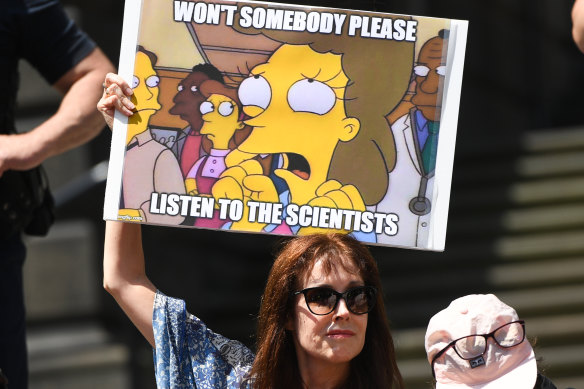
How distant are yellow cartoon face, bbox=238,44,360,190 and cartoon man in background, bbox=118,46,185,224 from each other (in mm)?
215

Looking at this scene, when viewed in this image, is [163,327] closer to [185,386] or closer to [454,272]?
[185,386]

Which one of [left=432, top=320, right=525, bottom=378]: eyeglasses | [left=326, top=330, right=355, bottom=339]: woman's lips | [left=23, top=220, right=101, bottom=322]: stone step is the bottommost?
[left=23, top=220, right=101, bottom=322]: stone step

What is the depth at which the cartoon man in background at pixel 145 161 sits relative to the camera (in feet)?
10.6

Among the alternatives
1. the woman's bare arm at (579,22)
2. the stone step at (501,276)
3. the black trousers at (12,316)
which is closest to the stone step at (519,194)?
the stone step at (501,276)

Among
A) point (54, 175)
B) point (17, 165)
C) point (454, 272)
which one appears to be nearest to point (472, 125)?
point (454, 272)

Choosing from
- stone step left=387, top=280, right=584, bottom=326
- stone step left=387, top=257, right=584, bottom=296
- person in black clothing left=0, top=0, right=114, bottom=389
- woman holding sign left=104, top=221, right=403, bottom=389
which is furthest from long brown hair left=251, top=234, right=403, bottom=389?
stone step left=387, top=257, right=584, bottom=296

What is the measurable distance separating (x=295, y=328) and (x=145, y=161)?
24.3 inches

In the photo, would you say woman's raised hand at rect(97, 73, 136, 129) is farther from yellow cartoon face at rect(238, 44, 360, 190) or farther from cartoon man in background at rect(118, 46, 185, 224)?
yellow cartoon face at rect(238, 44, 360, 190)

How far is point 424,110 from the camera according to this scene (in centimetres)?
327

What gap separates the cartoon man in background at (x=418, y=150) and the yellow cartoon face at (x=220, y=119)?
0.43 m

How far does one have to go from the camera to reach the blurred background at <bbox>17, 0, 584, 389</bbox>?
7191mm

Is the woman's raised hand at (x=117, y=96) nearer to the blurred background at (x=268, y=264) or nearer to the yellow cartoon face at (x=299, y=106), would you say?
the yellow cartoon face at (x=299, y=106)

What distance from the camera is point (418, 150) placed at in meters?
3.24

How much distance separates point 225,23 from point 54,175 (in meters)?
4.88
